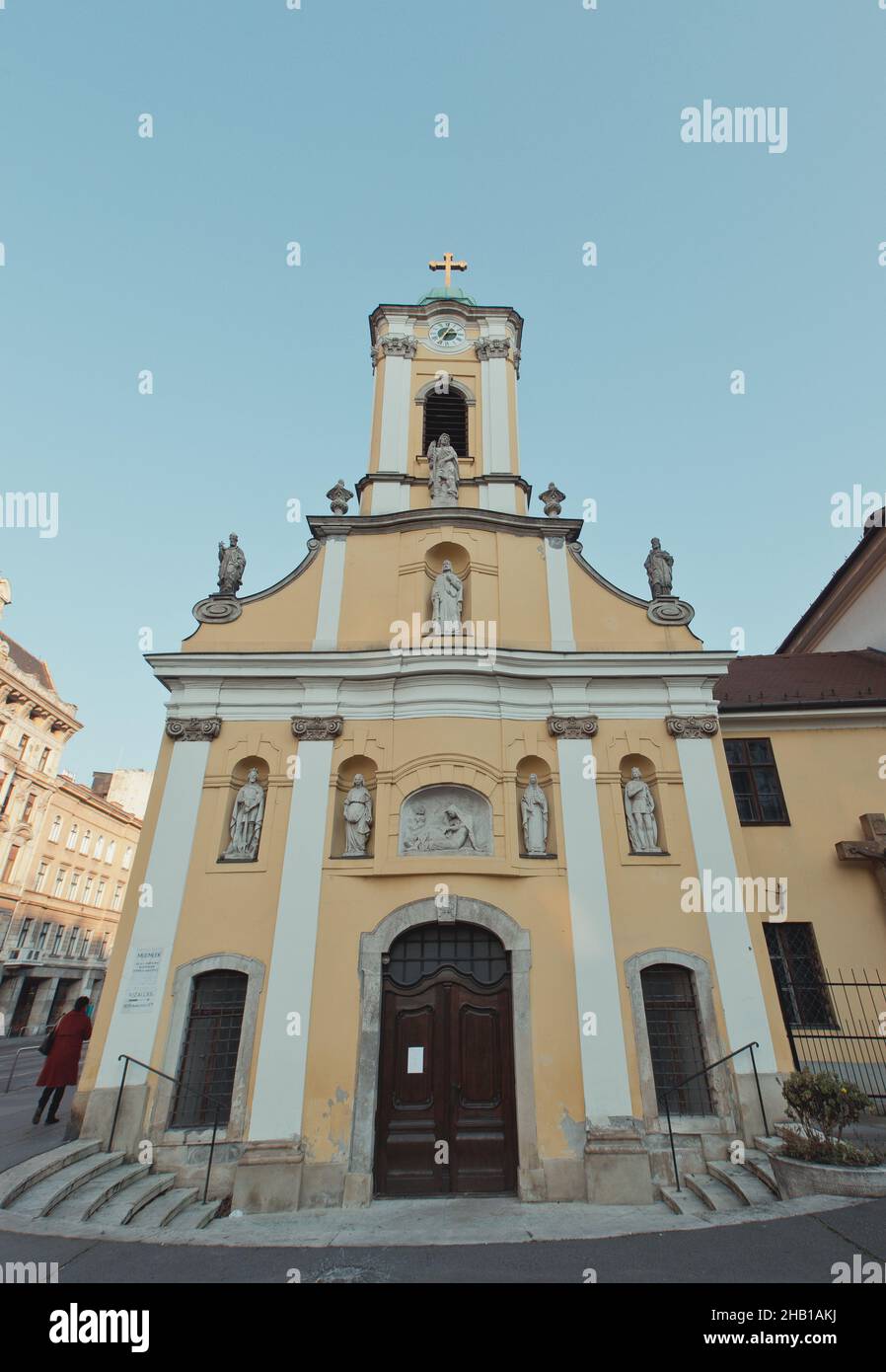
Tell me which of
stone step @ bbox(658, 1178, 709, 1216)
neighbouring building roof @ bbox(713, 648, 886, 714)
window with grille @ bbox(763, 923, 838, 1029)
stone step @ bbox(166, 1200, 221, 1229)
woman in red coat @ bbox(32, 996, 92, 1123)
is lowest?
stone step @ bbox(166, 1200, 221, 1229)

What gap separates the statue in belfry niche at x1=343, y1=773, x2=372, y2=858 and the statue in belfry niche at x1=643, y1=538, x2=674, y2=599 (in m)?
6.90

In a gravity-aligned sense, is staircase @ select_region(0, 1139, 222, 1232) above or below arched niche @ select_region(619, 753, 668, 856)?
below

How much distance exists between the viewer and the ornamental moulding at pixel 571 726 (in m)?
11.8

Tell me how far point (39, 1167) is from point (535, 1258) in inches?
230

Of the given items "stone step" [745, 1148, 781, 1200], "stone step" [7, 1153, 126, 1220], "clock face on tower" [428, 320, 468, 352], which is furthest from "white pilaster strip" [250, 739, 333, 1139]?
"clock face on tower" [428, 320, 468, 352]

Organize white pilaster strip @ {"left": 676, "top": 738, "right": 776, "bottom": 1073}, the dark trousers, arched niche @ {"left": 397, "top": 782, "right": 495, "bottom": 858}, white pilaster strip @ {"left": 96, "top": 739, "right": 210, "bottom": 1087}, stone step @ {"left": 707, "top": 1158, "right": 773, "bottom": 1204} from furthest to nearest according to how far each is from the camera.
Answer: arched niche @ {"left": 397, "top": 782, "right": 495, "bottom": 858} < the dark trousers < white pilaster strip @ {"left": 676, "top": 738, "right": 776, "bottom": 1073} < white pilaster strip @ {"left": 96, "top": 739, "right": 210, "bottom": 1087} < stone step @ {"left": 707, "top": 1158, "right": 773, "bottom": 1204}

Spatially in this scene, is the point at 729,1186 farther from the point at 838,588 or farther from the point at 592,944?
the point at 838,588

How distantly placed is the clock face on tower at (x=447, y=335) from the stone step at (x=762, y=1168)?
17052 mm

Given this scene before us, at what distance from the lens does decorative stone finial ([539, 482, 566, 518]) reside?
14.4m

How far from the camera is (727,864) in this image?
428 inches

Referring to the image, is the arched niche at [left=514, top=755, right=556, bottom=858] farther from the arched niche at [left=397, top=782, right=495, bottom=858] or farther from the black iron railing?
the black iron railing

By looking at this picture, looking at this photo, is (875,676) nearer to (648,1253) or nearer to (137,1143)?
(648,1253)

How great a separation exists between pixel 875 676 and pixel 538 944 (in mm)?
10557
